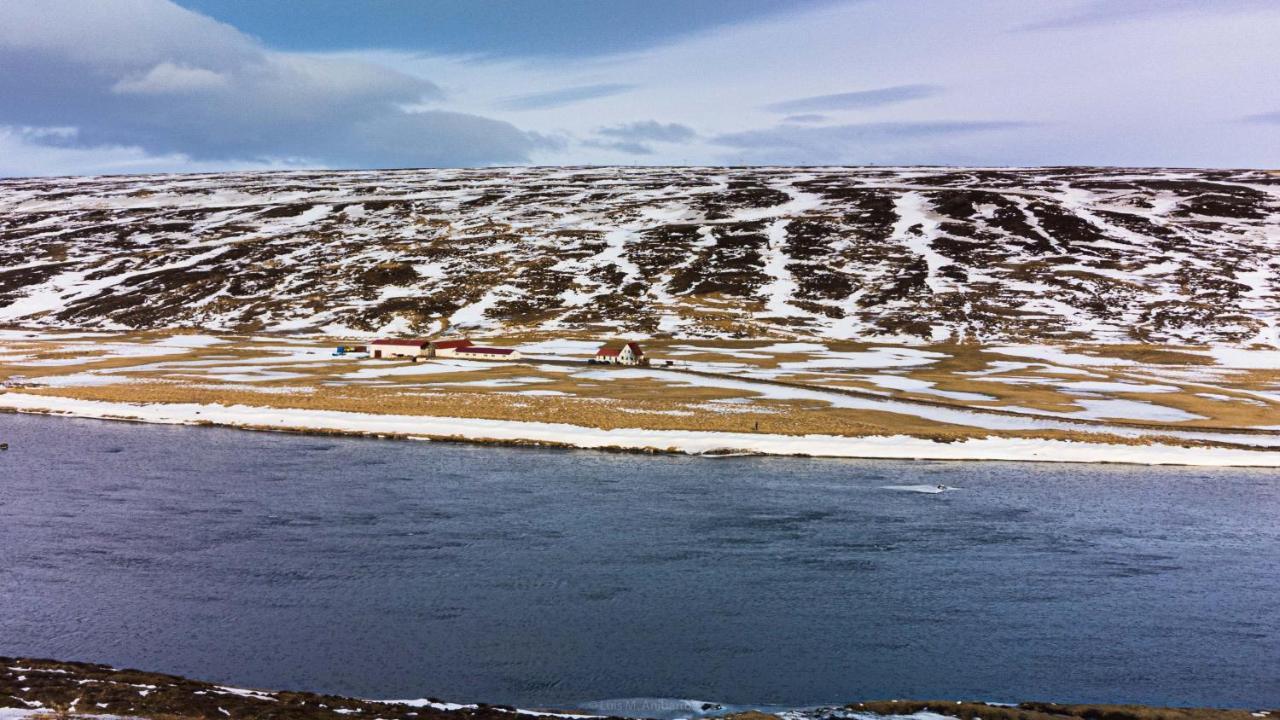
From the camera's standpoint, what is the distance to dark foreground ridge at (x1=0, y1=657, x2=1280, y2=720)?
17469 millimetres

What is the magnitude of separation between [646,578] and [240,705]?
12.8 meters

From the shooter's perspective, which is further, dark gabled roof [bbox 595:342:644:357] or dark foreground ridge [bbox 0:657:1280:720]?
dark gabled roof [bbox 595:342:644:357]

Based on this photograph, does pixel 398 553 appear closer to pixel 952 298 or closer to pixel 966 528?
pixel 966 528

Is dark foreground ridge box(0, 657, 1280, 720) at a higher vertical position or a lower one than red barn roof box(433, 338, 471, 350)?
higher

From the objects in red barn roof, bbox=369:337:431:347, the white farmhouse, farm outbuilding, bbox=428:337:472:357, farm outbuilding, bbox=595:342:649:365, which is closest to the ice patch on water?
farm outbuilding, bbox=595:342:649:365

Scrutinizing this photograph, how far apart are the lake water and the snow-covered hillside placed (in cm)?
7263

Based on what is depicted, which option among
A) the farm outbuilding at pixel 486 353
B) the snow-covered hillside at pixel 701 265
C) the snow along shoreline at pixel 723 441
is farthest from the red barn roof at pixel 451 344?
the snow along shoreline at pixel 723 441

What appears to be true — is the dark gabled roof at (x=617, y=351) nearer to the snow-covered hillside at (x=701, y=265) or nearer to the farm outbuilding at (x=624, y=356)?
the farm outbuilding at (x=624, y=356)

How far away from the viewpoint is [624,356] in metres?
87.8

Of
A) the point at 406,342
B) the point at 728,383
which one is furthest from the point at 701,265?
the point at 728,383

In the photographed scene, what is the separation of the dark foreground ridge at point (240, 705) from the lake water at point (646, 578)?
127 centimetres

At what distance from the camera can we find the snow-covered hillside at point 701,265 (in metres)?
119

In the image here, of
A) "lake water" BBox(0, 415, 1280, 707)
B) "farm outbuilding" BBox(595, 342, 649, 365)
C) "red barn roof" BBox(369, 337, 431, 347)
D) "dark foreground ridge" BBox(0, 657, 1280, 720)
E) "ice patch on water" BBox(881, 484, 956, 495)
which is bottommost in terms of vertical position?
"farm outbuilding" BBox(595, 342, 649, 365)

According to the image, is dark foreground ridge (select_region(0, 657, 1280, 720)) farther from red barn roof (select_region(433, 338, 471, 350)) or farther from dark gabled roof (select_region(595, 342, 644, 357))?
red barn roof (select_region(433, 338, 471, 350))
